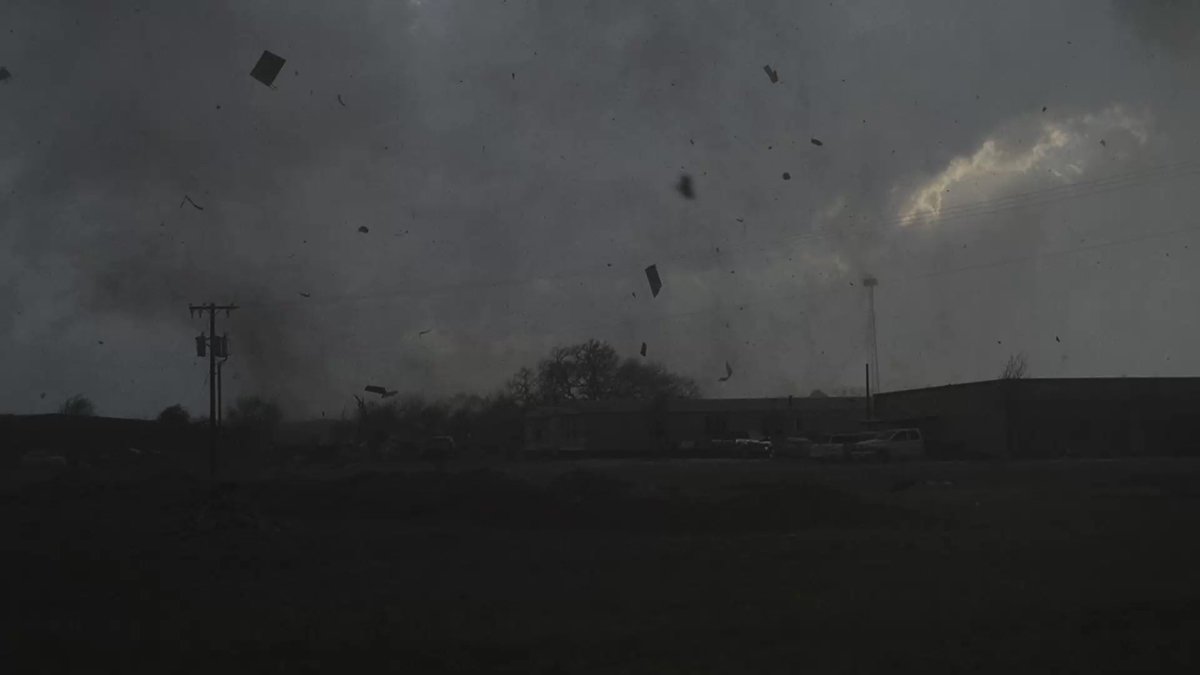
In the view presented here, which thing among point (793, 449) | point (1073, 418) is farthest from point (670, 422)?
point (1073, 418)

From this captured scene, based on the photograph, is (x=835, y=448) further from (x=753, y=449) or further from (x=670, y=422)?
(x=670, y=422)

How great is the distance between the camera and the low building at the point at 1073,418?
197ft

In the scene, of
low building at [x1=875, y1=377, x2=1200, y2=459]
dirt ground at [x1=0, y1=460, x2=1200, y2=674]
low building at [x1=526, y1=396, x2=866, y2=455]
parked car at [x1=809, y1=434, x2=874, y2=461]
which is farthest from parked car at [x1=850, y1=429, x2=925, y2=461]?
low building at [x1=526, y1=396, x2=866, y2=455]

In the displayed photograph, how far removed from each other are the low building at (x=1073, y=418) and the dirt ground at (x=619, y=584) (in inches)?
1249

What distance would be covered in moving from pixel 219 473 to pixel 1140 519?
142ft

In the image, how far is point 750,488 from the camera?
100 feet

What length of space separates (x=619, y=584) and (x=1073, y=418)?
54.7 meters

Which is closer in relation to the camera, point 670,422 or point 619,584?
point 619,584

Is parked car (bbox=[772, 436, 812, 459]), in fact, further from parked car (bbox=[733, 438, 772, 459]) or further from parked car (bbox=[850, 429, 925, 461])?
parked car (bbox=[850, 429, 925, 461])

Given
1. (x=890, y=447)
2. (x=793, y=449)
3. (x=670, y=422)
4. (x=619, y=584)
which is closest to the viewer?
(x=619, y=584)

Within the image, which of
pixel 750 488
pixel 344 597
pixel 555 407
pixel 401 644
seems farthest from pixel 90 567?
pixel 555 407

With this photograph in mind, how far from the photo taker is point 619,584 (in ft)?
45.4

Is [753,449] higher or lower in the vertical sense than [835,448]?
lower

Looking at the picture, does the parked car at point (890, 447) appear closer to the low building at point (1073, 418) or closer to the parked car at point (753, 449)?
the low building at point (1073, 418)
